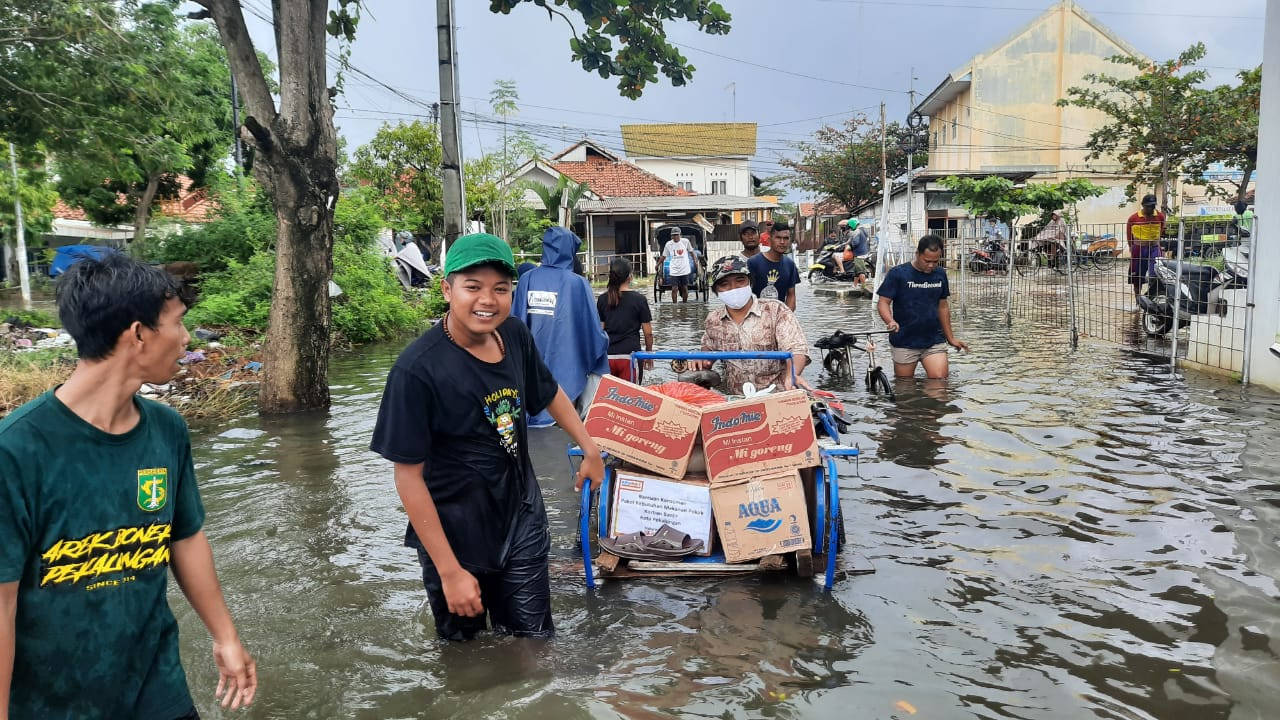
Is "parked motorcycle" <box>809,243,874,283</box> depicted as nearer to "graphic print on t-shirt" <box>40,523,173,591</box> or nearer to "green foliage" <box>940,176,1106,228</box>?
"green foliage" <box>940,176,1106,228</box>

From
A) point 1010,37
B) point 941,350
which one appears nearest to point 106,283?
point 941,350

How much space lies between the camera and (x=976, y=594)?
182 inches

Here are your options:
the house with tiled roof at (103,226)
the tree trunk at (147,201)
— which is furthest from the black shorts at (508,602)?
the house with tiled roof at (103,226)

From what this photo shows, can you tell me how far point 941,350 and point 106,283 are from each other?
907cm

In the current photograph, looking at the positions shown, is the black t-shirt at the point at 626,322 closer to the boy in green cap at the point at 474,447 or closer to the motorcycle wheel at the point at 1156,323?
the boy in green cap at the point at 474,447

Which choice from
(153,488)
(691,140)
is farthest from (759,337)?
(691,140)

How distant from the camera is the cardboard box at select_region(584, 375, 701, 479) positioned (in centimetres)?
470

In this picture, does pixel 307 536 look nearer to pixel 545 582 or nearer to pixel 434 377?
pixel 545 582

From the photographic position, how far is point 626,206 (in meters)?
37.2

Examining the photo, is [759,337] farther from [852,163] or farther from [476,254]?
[852,163]

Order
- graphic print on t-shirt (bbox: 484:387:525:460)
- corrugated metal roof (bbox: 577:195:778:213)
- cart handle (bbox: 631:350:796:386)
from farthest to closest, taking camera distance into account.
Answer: corrugated metal roof (bbox: 577:195:778:213), cart handle (bbox: 631:350:796:386), graphic print on t-shirt (bbox: 484:387:525:460)

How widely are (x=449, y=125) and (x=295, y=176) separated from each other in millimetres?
3670

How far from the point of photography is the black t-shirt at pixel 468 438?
10.1ft

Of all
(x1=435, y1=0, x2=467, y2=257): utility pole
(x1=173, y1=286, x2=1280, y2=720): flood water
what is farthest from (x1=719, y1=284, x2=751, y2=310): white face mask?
(x1=435, y1=0, x2=467, y2=257): utility pole
